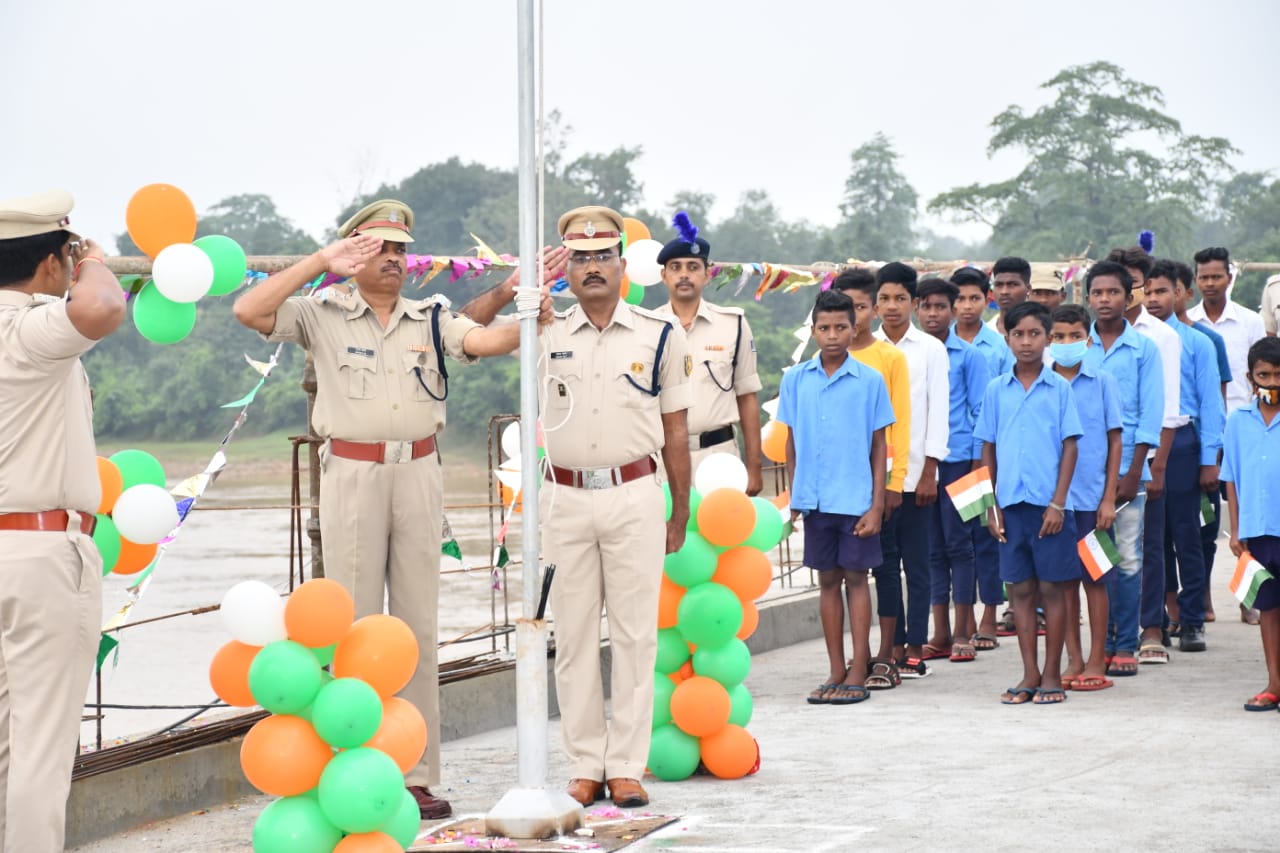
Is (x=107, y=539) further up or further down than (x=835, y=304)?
further down

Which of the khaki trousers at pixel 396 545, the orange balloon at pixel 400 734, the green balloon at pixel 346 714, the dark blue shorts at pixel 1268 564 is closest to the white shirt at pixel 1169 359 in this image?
the dark blue shorts at pixel 1268 564

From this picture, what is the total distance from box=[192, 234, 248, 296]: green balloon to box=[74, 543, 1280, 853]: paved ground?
5.83ft

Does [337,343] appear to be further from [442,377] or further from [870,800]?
[870,800]

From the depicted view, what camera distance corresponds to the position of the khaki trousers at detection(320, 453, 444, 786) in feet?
18.6

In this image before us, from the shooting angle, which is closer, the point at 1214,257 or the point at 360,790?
the point at 360,790

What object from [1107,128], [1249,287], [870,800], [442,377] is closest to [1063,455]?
[870,800]

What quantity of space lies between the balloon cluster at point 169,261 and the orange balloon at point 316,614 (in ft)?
2.81

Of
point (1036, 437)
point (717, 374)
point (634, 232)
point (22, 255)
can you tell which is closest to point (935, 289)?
point (1036, 437)

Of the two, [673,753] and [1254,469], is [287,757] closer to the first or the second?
[673,753]

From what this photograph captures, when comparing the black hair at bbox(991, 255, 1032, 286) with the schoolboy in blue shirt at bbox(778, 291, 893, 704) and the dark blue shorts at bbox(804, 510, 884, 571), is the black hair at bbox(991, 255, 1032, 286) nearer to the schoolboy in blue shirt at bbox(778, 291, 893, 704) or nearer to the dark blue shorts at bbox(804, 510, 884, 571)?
the schoolboy in blue shirt at bbox(778, 291, 893, 704)

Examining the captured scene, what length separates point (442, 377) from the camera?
19.0ft

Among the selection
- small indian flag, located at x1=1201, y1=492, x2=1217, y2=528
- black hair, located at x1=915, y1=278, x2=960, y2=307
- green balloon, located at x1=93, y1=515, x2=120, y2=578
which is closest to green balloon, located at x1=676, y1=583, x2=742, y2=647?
green balloon, located at x1=93, y1=515, x2=120, y2=578

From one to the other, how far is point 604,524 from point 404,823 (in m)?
1.36

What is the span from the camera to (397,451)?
5723mm
